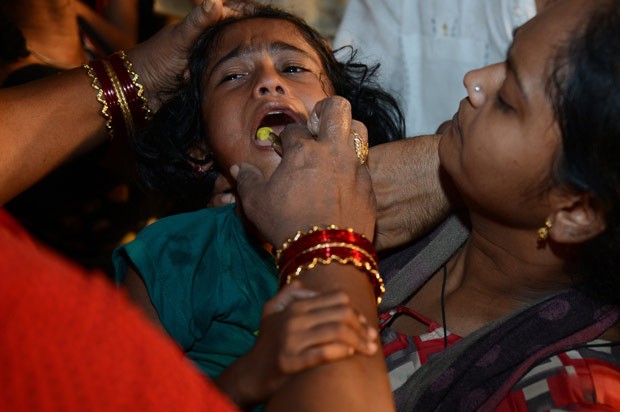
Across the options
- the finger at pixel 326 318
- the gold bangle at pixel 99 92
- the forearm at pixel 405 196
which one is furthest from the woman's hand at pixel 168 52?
the finger at pixel 326 318

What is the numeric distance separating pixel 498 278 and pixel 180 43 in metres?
1.06

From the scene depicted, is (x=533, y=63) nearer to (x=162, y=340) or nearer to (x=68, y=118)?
(x=162, y=340)

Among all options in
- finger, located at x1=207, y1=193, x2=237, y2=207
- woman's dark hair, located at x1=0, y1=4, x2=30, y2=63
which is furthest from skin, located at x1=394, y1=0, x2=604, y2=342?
woman's dark hair, located at x1=0, y1=4, x2=30, y2=63

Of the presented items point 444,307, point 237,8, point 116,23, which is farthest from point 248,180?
point 116,23

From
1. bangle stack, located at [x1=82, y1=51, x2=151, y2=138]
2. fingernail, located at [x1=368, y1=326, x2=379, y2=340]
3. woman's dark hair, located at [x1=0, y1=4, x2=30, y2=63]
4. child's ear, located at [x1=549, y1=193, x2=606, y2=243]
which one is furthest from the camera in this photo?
woman's dark hair, located at [x1=0, y1=4, x2=30, y2=63]

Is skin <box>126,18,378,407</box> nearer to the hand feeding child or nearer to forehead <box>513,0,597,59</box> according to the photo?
the hand feeding child

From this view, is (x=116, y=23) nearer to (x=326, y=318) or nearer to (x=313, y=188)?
(x=313, y=188)

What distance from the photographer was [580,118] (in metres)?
1.31

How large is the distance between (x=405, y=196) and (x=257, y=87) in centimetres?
46

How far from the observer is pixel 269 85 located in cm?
186

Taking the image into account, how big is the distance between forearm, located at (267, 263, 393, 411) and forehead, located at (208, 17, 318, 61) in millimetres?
946

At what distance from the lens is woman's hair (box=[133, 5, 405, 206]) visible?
2.09 m

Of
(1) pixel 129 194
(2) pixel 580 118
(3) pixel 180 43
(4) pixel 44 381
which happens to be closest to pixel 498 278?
(2) pixel 580 118

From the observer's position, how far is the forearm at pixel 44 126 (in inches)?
72.7
